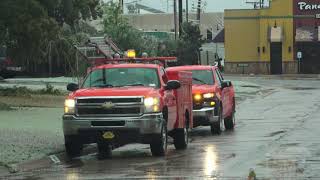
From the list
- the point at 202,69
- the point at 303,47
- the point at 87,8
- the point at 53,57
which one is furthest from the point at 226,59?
the point at 202,69

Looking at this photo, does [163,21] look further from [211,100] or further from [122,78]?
[122,78]

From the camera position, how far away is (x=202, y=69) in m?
20.3

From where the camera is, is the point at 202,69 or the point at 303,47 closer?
the point at 202,69

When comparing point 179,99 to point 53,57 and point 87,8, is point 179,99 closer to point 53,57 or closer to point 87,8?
point 87,8

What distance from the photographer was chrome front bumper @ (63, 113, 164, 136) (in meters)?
13.6

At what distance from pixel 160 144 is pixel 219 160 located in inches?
54.9

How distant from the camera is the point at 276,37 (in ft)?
228

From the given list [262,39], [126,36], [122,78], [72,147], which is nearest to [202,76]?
[122,78]

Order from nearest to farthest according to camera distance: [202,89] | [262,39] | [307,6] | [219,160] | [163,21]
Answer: [219,160]
[202,89]
[307,6]
[262,39]
[163,21]

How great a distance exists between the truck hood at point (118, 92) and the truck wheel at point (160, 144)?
73 cm

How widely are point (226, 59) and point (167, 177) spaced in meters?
62.0

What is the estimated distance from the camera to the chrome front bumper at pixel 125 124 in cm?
1365

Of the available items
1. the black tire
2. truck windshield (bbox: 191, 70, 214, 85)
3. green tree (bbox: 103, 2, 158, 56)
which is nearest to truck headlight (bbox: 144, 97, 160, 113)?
the black tire

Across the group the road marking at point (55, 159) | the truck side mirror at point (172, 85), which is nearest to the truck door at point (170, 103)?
the truck side mirror at point (172, 85)
